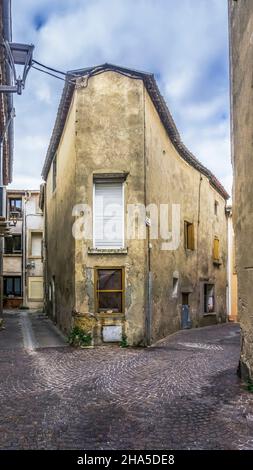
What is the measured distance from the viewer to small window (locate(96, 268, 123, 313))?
13.0m

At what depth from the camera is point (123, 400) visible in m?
7.28

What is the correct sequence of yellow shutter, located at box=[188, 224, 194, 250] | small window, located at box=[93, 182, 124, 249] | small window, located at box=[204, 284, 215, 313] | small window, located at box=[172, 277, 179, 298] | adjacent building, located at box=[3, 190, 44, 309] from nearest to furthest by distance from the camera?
1. small window, located at box=[93, 182, 124, 249]
2. small window, located at box=[172, 277, 179, 298]
3. yellow shutter, located at box=[188, 224, 194, 250]
4. small window, located at box=[204, 284, 215, 313]
5. adjacent building, located at box=[3, 190, 44, 309]

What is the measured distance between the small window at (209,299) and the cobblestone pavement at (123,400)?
932cm

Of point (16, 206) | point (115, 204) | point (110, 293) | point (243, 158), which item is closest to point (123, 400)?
point (243, 158)

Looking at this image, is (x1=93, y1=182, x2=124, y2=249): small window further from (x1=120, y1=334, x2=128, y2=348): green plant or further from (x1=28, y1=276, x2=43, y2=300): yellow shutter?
(x1=28, y1=276, x2=43, y2=300): yellow shutter

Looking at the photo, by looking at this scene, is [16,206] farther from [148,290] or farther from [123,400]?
[123,400]

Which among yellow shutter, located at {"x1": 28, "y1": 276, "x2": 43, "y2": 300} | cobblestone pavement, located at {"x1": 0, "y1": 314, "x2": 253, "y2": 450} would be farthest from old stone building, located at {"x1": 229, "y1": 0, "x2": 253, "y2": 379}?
yellow shutter, located at {"x1": 28, "y1": 276, "x2": 43, "y2": 300}

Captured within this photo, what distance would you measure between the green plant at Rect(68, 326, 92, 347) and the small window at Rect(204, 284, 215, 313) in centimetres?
993

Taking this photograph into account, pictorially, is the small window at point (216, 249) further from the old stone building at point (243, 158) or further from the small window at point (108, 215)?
the old stone building at point (243, 158)

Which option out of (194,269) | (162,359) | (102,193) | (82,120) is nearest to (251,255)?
(162,359)

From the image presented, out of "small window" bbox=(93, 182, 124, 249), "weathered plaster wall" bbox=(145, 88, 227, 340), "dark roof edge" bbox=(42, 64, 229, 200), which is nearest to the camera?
"small window" bbox=(93, 182, 124, 249)

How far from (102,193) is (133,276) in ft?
9.53

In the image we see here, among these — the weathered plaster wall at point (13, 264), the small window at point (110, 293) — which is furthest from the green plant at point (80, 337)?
the weathered plaster wall at point (13, 264)

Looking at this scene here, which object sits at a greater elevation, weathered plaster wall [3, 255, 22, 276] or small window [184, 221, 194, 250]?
small window [184, 221, 194, 250]
